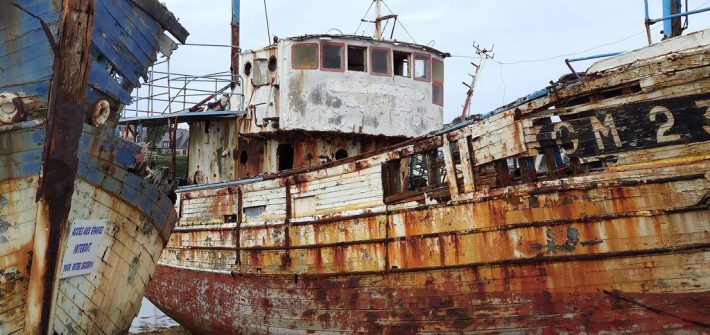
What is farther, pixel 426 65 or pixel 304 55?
pixel 426 65

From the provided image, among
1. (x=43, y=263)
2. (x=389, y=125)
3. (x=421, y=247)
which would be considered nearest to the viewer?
(x=43, y=263)

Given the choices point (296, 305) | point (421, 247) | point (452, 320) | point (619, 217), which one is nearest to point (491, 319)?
point (452, 320)

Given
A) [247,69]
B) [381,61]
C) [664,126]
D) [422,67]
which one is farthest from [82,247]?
[422,67]

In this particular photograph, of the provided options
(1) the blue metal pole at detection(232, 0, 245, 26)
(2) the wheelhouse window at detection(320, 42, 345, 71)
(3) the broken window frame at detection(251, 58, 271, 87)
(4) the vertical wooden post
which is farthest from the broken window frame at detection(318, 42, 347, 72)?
(1) the blue metal pole at detection(232, 0, 245, 26)

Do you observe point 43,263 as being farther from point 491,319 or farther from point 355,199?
point 491,319

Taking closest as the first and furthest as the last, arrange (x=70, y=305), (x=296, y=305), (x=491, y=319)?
(x=70, y=305)
(x=491, y=319)
(x=296, y=305)

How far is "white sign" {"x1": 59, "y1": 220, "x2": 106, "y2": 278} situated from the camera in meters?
5.70

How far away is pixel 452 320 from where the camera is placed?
7.13 meters

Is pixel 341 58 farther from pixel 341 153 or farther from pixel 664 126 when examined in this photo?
pixel 664 126

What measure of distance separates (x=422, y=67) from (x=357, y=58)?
1.12 metres

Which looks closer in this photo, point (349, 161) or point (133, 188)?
point (133, 188)

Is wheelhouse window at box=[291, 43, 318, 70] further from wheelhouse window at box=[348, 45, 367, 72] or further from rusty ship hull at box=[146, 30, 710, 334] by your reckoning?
rusty ship hull at box=[146, 30, 710, 334]

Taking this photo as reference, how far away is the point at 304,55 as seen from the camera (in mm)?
10109

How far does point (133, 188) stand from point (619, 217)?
15.8 feet
